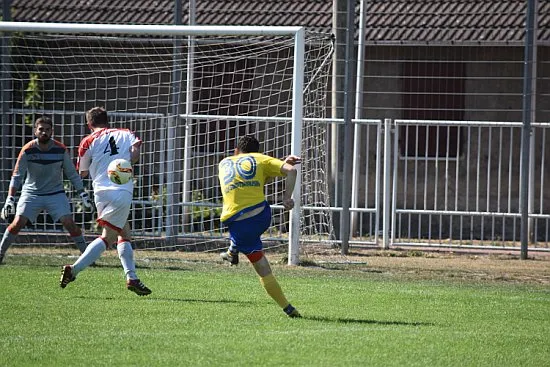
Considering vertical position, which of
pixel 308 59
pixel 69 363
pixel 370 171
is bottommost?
pixel 69 363

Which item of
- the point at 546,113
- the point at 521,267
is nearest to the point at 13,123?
the point at 521,267

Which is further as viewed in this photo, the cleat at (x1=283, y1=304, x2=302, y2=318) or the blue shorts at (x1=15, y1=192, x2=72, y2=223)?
the blue shorts at (x1=15, y1=192, x2=72, y2=223)

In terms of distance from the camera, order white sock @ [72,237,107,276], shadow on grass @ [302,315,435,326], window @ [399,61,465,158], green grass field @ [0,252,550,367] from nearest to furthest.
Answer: green grass field @ [0,252,550,367]
shadow on grass @ [302,315,435,326]
white sock @ [72,237,107,276]
window @ [399,61,465,158]

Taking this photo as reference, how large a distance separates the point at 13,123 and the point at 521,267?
27.0ft

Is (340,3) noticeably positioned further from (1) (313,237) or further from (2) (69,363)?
(2) (69,363)

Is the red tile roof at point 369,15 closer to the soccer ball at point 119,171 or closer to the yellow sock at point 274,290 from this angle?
the soccer ball at point 119,171

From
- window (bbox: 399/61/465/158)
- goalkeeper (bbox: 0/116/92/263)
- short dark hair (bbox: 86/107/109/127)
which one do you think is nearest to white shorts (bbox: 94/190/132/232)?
short dark hair (bbox: 86/107/109/127)

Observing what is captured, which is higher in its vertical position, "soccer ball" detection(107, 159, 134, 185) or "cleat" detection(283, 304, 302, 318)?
"soccer ball" detection(107, 159, 134, 185)

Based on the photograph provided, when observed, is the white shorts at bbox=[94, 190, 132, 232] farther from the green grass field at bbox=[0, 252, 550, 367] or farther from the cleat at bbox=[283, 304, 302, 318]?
the cleat at bbox=[283, 304, 302, 318]

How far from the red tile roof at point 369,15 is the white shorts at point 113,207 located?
9925 mm

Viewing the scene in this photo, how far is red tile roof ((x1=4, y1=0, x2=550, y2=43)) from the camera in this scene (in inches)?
843

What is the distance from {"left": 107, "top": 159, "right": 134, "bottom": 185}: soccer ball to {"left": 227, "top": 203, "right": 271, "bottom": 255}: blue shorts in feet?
5.50

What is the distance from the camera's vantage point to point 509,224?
69.4ft

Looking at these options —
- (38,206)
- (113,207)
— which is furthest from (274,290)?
(38,206)
